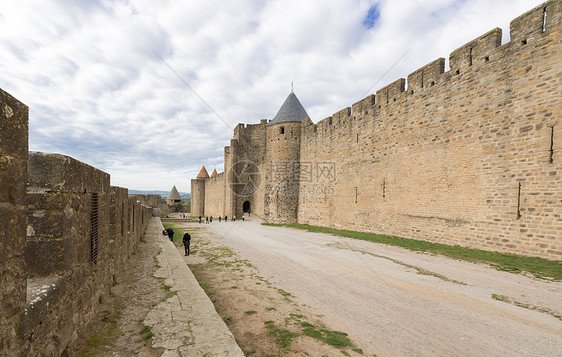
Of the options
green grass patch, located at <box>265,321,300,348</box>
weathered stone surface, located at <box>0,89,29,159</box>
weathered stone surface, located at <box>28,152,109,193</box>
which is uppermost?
weathered stone surface, located at <box>0,89,29,159</box>

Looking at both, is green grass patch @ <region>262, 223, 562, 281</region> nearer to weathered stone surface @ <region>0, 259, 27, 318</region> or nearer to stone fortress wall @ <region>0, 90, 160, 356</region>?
stone fortress wall @ <region>0, 90, 160, 356</region>

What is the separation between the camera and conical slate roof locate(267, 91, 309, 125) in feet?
86.7

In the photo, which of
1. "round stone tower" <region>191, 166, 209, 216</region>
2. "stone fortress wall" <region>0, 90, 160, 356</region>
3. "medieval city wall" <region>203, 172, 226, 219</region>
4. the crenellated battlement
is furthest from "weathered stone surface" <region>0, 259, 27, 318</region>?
"round stone tower" <region>191, 166, 209, 216</region>

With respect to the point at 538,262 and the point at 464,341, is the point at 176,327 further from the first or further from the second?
the point at 538,262

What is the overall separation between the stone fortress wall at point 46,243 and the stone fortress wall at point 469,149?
11.9 meters

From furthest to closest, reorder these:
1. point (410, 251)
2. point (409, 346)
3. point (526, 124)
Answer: point (410, 251) → point (526, 124) → point (409, 346)

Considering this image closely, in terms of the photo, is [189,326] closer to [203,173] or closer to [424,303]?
[424,303]

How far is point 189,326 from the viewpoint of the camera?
3.30 m

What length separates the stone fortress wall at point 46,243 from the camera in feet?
4.94

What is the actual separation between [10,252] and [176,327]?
2.28 meters

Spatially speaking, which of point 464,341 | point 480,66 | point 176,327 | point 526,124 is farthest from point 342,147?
→ point 176,327

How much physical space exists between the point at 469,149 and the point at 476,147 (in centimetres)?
28

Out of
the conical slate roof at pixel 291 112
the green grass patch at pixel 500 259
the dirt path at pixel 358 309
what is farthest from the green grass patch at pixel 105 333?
the conical slate roof at pixel 291 112

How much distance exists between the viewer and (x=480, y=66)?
10734 millimetres
